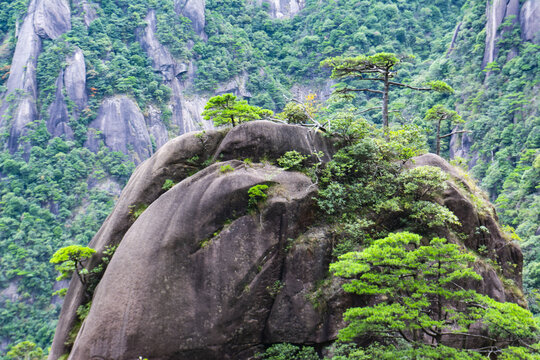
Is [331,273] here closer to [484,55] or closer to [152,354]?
[152,354]

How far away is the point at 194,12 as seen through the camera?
65.9 m

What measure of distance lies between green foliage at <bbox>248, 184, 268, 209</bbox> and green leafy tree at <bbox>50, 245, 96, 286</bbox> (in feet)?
15.2

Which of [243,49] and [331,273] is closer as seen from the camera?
[331,273]

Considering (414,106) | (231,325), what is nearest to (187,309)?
(231,325)

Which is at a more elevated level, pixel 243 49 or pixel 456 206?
pixel 243 49

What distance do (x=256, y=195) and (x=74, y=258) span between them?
17.2 ft

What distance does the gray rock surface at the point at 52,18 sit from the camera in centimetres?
5356

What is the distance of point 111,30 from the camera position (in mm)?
60125

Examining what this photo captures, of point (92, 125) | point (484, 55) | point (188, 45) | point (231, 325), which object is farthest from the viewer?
point (188, 45)

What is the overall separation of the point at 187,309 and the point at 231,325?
1.19 meters

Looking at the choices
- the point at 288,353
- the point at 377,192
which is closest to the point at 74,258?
the point at 288,353

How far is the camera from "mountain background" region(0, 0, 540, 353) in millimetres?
36125

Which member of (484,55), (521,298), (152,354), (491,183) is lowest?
(491,183)

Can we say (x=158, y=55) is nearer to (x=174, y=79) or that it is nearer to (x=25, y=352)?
(x=174, y=79)
